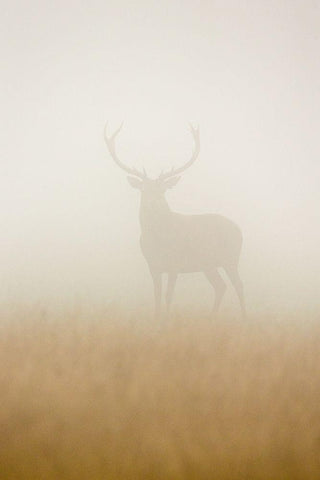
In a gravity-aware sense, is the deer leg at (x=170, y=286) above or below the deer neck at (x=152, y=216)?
below

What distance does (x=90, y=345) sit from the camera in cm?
234

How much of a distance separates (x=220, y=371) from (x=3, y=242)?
471cm

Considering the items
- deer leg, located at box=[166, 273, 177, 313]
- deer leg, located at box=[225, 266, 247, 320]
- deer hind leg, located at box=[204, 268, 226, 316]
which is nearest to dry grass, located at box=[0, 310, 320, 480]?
deer leg, located at box=[166, 273, 177, 313]

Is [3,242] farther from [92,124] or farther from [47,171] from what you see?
[92,124]

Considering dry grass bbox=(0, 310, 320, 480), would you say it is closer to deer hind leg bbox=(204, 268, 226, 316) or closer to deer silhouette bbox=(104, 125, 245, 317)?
deer silhouette bbox=(104, 125, 245, 317)

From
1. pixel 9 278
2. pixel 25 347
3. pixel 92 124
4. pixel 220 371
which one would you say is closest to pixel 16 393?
pixel 25 347

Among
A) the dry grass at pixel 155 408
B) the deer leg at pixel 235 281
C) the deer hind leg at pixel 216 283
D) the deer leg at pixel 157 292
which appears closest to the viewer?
the dry grass at pixel 155 408

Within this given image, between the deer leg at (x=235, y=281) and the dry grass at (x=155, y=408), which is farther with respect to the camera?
the deer leg at (x=235, y=281)

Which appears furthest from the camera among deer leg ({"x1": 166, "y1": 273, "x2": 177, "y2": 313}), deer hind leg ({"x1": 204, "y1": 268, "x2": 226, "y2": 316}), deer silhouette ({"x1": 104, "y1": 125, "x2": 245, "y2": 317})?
deer hind leg ({"x1": 204, "y1": 268, "x2": 226, "y2": 316})

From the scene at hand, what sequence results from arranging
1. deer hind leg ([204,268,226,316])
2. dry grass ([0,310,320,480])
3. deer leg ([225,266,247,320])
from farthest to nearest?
1. deer hind leg ([204,268,226,316])
2. deer leg ([225,266,247,320])
3. dry grass ([0,310,320,480])

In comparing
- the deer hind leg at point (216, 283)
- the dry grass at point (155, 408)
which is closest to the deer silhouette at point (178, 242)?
the deer hind leg at point (216, 283)

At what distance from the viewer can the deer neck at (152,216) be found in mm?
4059

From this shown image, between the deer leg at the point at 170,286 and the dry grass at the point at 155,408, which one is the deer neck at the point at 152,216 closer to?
the deer leg at the point at 170,286

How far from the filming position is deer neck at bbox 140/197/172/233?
4.06 meters
